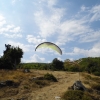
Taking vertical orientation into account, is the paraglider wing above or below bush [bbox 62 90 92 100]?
above

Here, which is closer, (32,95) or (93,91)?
(32,95)

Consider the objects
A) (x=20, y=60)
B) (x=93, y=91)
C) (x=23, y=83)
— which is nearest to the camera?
(x=93, y=91)

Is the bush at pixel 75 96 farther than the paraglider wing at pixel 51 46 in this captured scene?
No

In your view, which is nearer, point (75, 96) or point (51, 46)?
point (75, 96)

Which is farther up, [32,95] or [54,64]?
[54,64]

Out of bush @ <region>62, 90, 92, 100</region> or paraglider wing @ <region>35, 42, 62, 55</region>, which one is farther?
paraglider wing @ <region>35, 42, 62, 55</region>

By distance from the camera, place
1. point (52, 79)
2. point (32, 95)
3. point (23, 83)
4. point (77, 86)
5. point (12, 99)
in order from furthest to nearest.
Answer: point (52, 79)
point (23, 83)
point (77, 86)
point (32, 95)
point (12, 99)

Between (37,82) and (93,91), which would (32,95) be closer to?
(37,82)

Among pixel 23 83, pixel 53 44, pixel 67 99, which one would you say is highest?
pixel 53 44

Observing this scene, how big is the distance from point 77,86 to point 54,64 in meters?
37.4

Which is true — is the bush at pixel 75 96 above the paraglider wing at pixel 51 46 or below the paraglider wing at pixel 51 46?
below

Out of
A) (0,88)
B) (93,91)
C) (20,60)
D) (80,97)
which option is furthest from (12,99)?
(20,60)

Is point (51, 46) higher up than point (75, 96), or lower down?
higher up

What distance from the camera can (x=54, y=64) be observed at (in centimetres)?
5528
